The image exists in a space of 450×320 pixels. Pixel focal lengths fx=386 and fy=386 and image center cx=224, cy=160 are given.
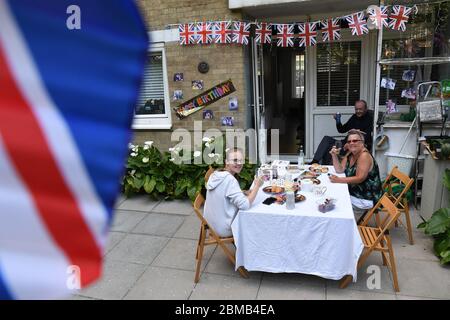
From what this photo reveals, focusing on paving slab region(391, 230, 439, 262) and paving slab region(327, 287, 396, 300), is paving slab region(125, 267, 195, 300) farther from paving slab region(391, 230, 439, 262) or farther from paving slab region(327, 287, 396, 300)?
paving slab region(391, 230, 439, 262)

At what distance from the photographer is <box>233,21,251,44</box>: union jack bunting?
607 centimetres

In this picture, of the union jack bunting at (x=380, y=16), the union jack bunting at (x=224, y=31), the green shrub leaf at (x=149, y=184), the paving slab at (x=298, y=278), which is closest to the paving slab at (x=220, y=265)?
the paving slab at (x=298, y=278)

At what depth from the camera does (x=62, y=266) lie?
1016 millimetres

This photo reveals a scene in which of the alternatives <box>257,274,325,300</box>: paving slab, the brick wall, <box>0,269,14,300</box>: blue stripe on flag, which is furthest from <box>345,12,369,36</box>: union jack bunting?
<box>0,269,14,300</box>: blue stripe on flag

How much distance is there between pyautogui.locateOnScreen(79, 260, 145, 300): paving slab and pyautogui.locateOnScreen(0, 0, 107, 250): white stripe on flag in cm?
306

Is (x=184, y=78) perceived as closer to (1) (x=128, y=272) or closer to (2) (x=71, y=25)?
(1) (x=128, y=272)

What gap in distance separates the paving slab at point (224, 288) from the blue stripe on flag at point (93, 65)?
303cm

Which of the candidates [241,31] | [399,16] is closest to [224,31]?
[241,31]

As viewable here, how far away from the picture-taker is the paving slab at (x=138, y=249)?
14.9 feet

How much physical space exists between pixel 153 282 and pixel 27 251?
10.5 ft

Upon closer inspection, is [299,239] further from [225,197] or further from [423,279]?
[423,279]

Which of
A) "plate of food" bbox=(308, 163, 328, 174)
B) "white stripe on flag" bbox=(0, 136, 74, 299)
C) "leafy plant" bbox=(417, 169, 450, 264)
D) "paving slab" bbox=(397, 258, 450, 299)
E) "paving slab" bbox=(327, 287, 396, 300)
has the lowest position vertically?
"paving slab" bbox=(327, 287, 396, 300)
